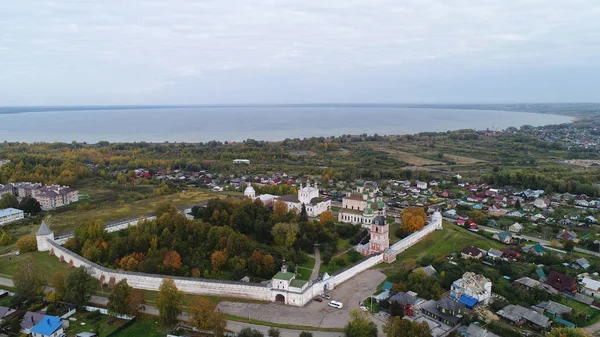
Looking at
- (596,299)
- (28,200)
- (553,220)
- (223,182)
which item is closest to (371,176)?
(223,182)

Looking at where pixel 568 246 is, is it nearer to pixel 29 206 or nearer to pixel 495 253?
pixel 495 253

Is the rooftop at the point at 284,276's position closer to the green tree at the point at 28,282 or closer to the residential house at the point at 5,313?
the green tree at the point at 28,282

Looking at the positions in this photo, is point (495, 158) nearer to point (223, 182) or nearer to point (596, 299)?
point (223, 182)

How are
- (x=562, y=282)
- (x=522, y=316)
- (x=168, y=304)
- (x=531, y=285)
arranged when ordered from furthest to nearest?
(x=562, y=282) < (x=531, y=285) < (x=522, y=316) < (x=168, y=304)

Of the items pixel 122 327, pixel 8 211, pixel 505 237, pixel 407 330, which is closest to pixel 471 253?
pixel 505 237

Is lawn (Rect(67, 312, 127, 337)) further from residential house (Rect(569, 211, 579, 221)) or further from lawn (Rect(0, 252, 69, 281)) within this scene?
residential house (Rect(569, 211, 579, 221))

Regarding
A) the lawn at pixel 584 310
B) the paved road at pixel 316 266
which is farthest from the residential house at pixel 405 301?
the lawn at pixel 584 310
